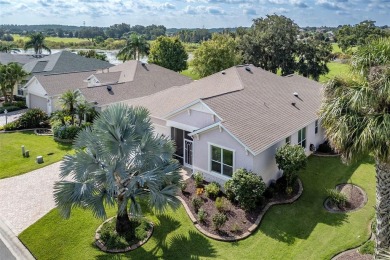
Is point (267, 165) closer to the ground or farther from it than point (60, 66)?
closer to the ground

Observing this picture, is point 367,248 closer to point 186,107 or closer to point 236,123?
point 236,123

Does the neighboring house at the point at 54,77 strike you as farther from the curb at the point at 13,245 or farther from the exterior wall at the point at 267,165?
the exterior wall at the point at 267,165

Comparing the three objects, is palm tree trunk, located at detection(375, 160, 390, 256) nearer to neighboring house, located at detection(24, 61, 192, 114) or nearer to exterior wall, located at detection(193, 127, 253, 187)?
exterior wall, located at detection(193, 127, 253, 187)

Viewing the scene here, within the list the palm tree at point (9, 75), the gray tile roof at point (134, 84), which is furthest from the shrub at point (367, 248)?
the palm tree at point (9, 75)

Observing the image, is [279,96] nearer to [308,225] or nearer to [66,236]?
[308,225]

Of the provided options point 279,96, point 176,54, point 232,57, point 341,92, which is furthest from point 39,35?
point 341,92

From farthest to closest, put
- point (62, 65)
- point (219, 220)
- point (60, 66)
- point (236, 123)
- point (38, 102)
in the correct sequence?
point (62, 65), point (60, 66), point (38, 102), point (236, 123), point (219, 220)

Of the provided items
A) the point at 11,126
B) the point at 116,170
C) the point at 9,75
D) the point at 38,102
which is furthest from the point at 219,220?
the point at 9,75
